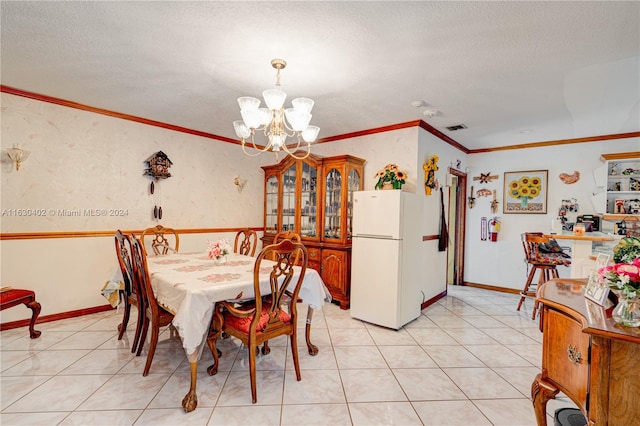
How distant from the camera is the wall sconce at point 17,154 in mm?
2932

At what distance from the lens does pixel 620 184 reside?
3.97 meters

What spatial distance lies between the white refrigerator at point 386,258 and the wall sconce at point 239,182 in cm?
222

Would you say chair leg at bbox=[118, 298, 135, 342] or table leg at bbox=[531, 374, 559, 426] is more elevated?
table leg at bbox=[531, 374, 559, 426]

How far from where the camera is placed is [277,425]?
1737 millimetres

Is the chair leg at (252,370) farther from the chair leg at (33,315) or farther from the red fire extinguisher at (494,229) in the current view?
the red fire extinguisher at (494,229)

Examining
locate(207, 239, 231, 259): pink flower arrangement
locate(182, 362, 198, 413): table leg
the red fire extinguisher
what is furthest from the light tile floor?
the red fire extinguisher

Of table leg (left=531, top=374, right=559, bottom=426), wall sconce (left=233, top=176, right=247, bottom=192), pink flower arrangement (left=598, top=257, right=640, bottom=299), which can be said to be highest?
wall sconce (left=233, top=176, right=247, bottom=192)

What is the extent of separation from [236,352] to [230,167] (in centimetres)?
296

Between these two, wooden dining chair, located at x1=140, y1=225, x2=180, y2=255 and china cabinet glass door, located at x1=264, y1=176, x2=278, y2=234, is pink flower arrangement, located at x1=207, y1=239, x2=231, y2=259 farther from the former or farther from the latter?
china cabinet glass door, located at x1=264, y1=176, x2=278, y2=234

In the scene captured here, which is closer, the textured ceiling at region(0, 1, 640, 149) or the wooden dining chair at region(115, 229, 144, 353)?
the textured ceiling at region(0, 1, 640, 149)

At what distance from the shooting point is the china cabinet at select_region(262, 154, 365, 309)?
12.7 feet

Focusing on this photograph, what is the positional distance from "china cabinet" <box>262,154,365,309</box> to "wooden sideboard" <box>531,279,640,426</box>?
2.57 meters

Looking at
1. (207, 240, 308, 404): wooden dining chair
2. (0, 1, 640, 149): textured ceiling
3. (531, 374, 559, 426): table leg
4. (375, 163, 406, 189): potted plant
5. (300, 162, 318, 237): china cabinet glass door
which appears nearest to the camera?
(531, 374, 559, 426): table leg

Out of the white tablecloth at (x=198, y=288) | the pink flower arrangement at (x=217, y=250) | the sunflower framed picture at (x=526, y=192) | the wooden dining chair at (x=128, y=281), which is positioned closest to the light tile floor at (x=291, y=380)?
the wooden dining chair at (x=128, y=281)
